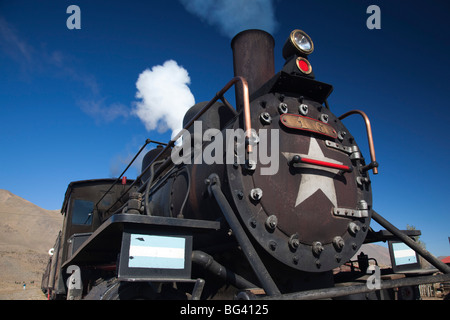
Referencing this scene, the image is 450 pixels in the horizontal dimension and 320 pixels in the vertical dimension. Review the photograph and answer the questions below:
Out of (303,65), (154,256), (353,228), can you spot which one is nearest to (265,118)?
(303,65)

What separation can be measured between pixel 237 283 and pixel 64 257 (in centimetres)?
489

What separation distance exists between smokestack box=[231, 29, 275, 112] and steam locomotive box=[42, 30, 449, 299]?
12 mm

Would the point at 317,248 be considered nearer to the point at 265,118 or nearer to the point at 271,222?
the point at 271,222

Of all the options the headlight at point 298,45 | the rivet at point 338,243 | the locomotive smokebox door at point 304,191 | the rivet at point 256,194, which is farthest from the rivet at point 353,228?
the headlight at point 298,45

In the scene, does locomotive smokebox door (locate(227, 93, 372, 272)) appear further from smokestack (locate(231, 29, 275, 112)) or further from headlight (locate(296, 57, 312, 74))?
smokestack (locate(231, 29, 275, 112))

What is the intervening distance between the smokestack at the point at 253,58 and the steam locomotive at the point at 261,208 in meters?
0.01

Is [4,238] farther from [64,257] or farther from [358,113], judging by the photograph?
[358,113]

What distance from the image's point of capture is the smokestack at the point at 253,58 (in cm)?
344

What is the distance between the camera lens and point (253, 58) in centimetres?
349

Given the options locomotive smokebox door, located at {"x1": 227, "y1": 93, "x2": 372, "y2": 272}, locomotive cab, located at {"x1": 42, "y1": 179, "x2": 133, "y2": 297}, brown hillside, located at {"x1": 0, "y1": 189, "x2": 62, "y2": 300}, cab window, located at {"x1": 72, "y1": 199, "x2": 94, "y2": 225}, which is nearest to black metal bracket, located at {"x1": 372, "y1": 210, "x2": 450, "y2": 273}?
locomotive smokebox door, located at {"x1": 227, "y1": 93, "x2": 372, "y2": 272}

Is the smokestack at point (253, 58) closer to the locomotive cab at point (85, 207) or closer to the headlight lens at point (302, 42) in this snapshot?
the headlight lens at point (302, 42)

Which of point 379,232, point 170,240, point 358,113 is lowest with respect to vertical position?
point 170,240
